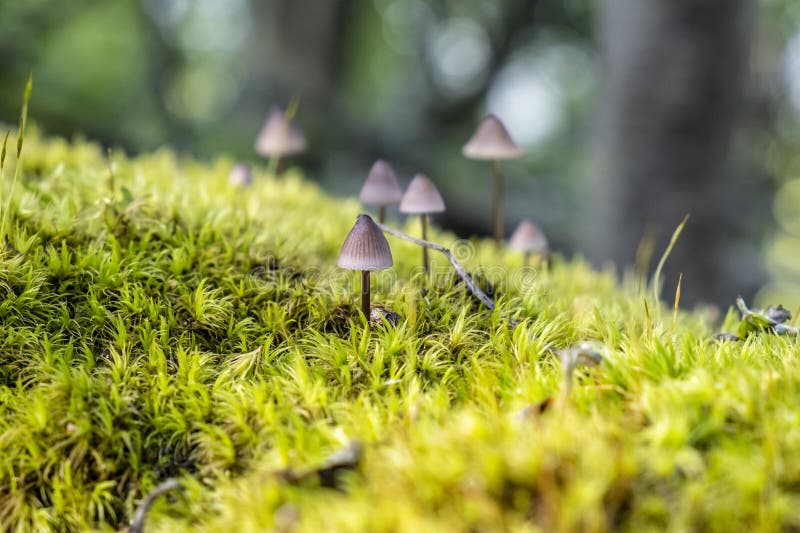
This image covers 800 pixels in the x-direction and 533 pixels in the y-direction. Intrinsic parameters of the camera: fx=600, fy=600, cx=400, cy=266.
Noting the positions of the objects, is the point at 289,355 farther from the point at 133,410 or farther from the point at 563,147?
the point at 563,147

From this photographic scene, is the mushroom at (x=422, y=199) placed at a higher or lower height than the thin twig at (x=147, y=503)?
higher

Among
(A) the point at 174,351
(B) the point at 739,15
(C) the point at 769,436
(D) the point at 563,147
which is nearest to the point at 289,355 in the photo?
(A) the point at 174,351

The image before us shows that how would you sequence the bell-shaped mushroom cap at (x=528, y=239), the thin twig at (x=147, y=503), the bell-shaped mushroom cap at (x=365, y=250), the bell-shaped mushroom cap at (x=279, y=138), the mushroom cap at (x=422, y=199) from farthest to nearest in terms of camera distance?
the bell-shaped mushroom cap at (x=279, y=138), the bell-shaped mushroom cap at (x=528, y=239), the mushroom cap at (x=422, y=199), the bell-shaped mushroom cap at (x=365, y=250), the thin twig at (x=147, y=503)

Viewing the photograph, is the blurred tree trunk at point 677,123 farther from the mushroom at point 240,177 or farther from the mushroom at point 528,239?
the mushroom at point 240,177

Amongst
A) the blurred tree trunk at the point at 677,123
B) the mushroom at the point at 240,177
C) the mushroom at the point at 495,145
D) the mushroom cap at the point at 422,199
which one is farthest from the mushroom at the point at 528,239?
the blurred tree trunk at the point at 677,123

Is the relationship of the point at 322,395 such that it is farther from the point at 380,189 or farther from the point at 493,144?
the point at 493,144
